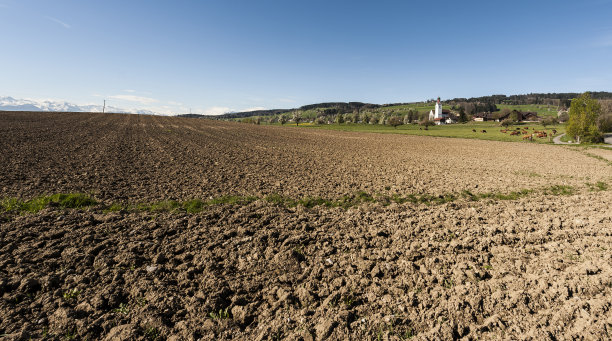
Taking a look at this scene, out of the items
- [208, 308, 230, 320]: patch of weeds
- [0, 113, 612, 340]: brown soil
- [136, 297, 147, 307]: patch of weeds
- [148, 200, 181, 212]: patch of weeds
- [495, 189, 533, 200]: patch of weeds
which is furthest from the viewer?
[495, 189, 533, 200]: patch of weeds

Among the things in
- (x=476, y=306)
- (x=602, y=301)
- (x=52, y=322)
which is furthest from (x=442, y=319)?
(x=52, y=322)

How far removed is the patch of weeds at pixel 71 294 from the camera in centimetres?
507

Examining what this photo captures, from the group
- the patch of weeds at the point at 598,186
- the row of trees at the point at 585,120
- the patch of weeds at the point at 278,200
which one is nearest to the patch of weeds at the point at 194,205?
the patch of weeds at the point at 278,200

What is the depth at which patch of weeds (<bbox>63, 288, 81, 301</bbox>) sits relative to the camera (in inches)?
199

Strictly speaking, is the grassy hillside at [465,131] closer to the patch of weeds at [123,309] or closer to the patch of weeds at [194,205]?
the patch of weeds at [194,205]

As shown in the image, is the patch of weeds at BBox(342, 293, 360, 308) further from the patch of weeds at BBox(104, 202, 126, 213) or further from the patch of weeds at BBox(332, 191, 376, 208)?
the patch of weeds at BBox(104, 202, 126, 213)

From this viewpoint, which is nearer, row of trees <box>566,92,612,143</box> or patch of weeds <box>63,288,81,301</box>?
patch of weeds <box>63,288,81,301</box>

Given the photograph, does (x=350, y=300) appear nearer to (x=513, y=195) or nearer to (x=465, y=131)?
(x=513, y=195)

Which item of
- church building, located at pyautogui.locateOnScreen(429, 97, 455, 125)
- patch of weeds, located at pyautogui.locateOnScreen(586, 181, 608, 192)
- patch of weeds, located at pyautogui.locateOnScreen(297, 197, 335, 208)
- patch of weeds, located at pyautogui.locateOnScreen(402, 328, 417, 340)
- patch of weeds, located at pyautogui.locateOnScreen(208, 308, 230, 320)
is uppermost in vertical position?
church building, located at pyautogui.locateOnScreen(429, 97, 455, 125)

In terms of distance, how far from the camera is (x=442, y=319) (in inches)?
177

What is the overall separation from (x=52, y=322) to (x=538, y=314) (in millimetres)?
8418

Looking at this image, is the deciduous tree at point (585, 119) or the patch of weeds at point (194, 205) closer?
the patch of weeds at point (194, 205)

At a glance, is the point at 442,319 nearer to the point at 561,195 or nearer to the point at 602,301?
the point at 602,301

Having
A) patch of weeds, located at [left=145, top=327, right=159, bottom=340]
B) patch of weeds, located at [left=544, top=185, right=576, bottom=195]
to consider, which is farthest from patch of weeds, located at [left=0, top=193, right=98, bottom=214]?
patch of weeds, located at [left=544, top=185, right=576, bottom=195]
